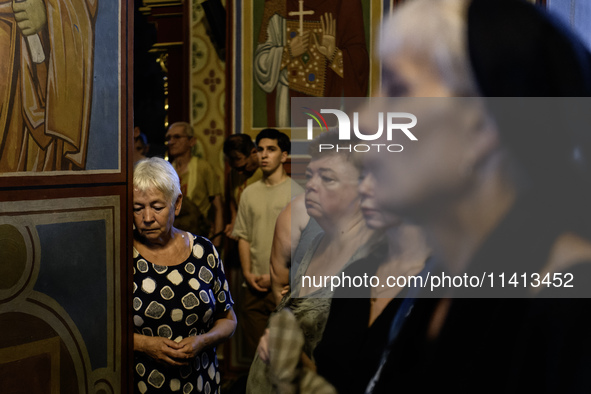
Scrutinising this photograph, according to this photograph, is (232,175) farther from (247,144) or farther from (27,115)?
(27,115)

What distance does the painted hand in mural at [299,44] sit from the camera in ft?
11.1

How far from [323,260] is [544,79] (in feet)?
1.14

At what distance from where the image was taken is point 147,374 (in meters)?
1.81

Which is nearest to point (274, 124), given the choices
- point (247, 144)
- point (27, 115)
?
point (247, 144)

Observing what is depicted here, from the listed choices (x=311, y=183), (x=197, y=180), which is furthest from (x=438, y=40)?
(x=197, y=180)

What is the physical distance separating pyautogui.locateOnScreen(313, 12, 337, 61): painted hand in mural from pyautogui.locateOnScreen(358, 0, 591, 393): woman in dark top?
2769 millimetres

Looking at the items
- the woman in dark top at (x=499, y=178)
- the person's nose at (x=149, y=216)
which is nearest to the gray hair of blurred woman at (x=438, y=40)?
the woman in dark top at (x=499, y=178)

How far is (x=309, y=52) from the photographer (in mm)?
3453

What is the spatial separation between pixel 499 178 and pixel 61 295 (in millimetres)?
1347

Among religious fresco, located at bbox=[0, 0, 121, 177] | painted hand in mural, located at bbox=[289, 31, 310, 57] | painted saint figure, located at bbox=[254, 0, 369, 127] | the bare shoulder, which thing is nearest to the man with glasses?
painted saint figure, located at bbox=[254, 0, 369, 127]

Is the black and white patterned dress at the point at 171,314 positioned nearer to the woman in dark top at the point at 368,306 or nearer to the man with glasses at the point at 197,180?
the woman in dark top at the point at 368,306

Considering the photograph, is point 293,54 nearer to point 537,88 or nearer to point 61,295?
point 61,295

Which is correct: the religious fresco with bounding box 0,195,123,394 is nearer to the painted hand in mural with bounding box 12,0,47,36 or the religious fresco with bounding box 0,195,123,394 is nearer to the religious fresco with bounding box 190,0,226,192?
the painted hand in mural with bounding box 12,0,47,36

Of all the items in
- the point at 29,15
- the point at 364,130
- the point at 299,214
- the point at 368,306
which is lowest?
the point at 368,306
